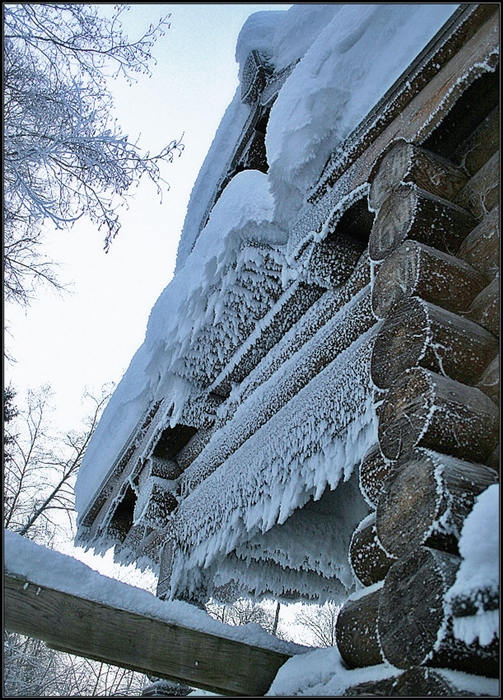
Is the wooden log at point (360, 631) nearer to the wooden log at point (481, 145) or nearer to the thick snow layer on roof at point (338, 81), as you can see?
the wooden log at point (481, 145)

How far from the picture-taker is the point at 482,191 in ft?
5.67

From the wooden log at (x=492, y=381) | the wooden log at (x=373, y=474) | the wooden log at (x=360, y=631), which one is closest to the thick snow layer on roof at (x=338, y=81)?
the wooden log at (x=492, y=381)

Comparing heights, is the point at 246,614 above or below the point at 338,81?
below

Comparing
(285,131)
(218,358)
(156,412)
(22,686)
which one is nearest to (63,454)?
(22,686)

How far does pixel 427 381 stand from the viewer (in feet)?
4.32

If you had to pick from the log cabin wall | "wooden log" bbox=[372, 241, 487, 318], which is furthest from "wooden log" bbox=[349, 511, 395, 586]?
"wooden log" bbox=[372, 241, 487, 318]

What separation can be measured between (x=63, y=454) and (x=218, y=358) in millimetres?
13076

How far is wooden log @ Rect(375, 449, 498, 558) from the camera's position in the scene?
3.66 ft

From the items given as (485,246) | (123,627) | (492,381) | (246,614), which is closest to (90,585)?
(123,627)

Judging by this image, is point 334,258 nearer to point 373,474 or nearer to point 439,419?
point 373,474

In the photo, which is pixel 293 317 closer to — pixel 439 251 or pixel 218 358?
pixel 218 358

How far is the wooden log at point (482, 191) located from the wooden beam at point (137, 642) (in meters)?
1.75

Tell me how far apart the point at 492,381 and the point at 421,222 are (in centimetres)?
54

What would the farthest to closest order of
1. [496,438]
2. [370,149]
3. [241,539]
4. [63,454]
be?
[63,454], [241,539], [370,149], [496,438]
